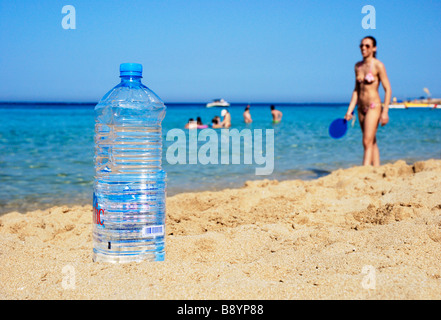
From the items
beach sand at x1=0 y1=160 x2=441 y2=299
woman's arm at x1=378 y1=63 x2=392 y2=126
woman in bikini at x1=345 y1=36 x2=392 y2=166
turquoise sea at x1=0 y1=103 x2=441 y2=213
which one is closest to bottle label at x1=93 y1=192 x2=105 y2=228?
beach sand at x1=0 y1=160 x2=441 y2=299

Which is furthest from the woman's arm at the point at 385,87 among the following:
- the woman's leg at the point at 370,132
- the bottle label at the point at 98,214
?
the bottle label at the point at 98,214

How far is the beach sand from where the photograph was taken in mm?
2061

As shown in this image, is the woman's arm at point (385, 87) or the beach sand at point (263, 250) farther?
the woman's arm at point (385, 87)

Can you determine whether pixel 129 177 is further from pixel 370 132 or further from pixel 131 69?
pixel 370 132

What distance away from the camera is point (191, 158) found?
918cm

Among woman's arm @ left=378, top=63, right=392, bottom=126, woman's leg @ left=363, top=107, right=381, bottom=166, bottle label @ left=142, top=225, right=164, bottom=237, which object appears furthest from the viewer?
woman's leg @ left=363, top=107, right=381, bottom=166

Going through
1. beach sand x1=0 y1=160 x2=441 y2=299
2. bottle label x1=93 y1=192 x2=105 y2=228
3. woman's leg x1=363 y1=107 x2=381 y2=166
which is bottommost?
beach sand x1=0 y1=160 x2=441 y2=299

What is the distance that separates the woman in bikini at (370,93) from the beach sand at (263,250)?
2023 mm

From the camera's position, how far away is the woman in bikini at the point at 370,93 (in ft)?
21.1

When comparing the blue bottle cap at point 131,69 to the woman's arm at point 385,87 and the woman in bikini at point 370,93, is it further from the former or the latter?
the woman's arm at point 385,87

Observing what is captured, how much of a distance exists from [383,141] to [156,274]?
12.2 meters

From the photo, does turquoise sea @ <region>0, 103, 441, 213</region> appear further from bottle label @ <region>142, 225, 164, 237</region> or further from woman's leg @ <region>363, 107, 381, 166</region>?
bottle label @ <region>142, 225, 164, 237</region>

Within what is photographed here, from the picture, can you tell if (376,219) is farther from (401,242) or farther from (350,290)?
(350,290)

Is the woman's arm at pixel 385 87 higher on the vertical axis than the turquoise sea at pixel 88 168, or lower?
higher
